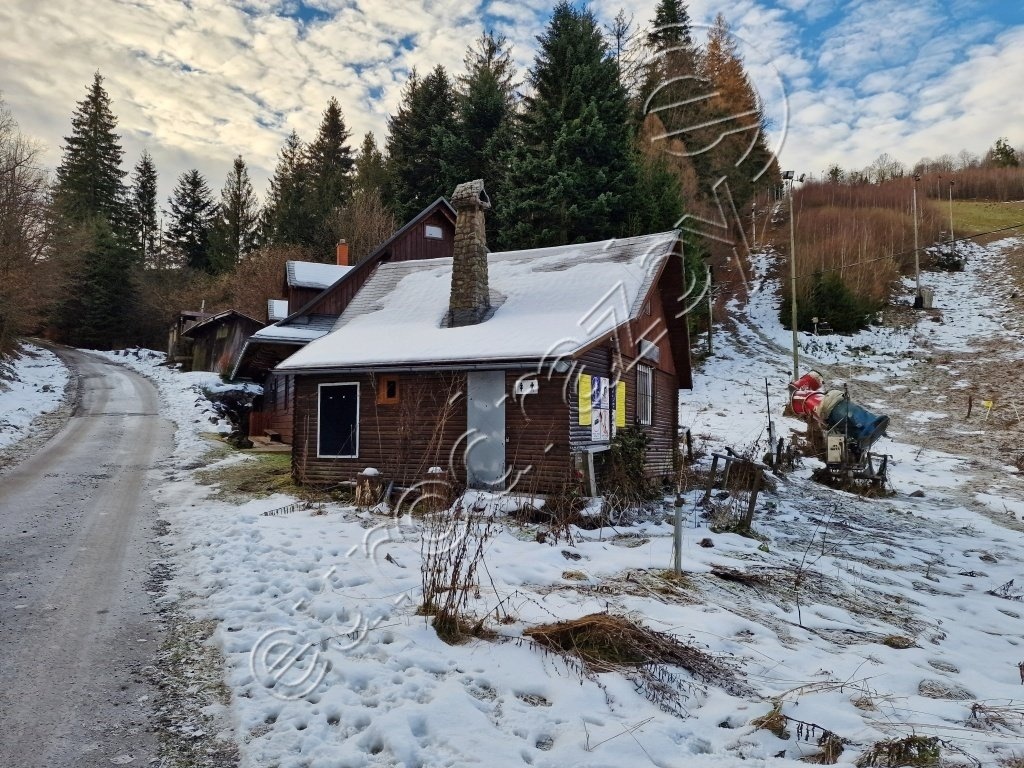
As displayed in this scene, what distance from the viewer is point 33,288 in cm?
2595

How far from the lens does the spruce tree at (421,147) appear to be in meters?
30.4

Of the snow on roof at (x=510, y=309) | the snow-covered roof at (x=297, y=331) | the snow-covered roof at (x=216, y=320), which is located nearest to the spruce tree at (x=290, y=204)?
the snow-covered roof at (x=216, y=320)

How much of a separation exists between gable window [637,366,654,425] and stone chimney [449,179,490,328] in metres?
4.27

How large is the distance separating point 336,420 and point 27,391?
59.1 feet

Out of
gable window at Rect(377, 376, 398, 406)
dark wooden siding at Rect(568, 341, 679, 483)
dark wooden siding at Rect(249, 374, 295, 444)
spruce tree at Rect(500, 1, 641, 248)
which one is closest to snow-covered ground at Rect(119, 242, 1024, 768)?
dark wooden siding at Rect(568, 341, 679, 483)

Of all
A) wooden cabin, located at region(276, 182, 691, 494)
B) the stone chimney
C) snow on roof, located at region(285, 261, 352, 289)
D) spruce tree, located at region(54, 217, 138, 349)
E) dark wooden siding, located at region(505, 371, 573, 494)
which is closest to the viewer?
dark wooden siding, located at region(505, 371, 573, 494)

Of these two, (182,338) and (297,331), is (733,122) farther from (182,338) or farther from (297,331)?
(182,338)

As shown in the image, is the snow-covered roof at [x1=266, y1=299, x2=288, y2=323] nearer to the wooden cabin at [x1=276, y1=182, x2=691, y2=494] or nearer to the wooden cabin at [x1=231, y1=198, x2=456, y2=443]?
the wooden cabin at [x1=231, y1=198, x2=456, y2=443]

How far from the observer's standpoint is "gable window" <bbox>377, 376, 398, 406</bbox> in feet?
39.6

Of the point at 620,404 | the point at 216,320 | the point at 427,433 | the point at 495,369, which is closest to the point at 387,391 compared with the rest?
the point at 427,433

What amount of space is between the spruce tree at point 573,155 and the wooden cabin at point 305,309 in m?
3.65

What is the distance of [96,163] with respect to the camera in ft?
159

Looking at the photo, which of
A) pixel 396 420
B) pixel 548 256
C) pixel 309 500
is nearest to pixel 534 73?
pixel 548 256

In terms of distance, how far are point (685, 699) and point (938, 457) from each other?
1880 cm
